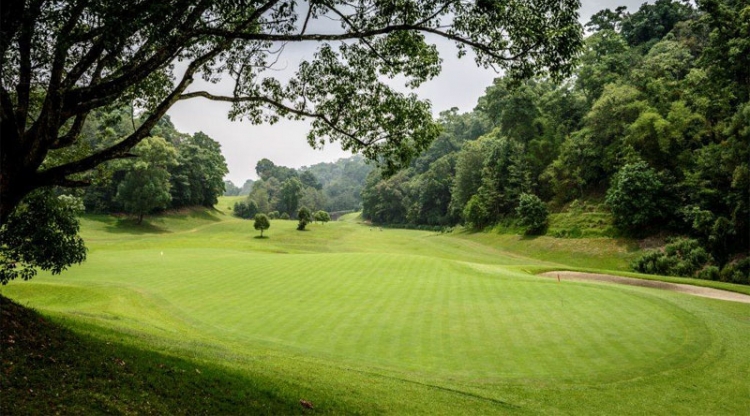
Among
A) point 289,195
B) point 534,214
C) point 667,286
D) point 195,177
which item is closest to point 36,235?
point 667,286

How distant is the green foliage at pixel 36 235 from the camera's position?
322 inches

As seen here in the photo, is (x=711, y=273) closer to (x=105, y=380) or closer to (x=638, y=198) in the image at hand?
(x=638, y=198)

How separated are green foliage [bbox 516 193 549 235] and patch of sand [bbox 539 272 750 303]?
18.3 meters

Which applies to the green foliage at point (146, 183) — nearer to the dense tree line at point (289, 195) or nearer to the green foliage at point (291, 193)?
the dense tree line at point (289, 195)

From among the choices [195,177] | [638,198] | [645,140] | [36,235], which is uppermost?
[645,140]

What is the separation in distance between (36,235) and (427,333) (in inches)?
396

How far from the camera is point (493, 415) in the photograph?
707cm

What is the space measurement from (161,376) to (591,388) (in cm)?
847

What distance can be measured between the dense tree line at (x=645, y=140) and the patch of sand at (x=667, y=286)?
26.7ft

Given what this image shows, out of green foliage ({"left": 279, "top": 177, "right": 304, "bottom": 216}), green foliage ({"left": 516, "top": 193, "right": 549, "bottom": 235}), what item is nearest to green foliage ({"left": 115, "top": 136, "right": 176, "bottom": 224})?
green foliage ({"left": 279, "top": 177, "right": 304, "bottom": 216})

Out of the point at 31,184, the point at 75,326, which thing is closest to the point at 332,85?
the point at 31,184

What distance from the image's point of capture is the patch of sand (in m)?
18.3

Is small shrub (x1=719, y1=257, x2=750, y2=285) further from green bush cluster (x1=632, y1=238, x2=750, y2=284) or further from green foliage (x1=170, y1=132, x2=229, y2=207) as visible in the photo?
green foliage (x1=170, y1=132, x2=229, y2=207)

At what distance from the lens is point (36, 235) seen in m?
8.40
